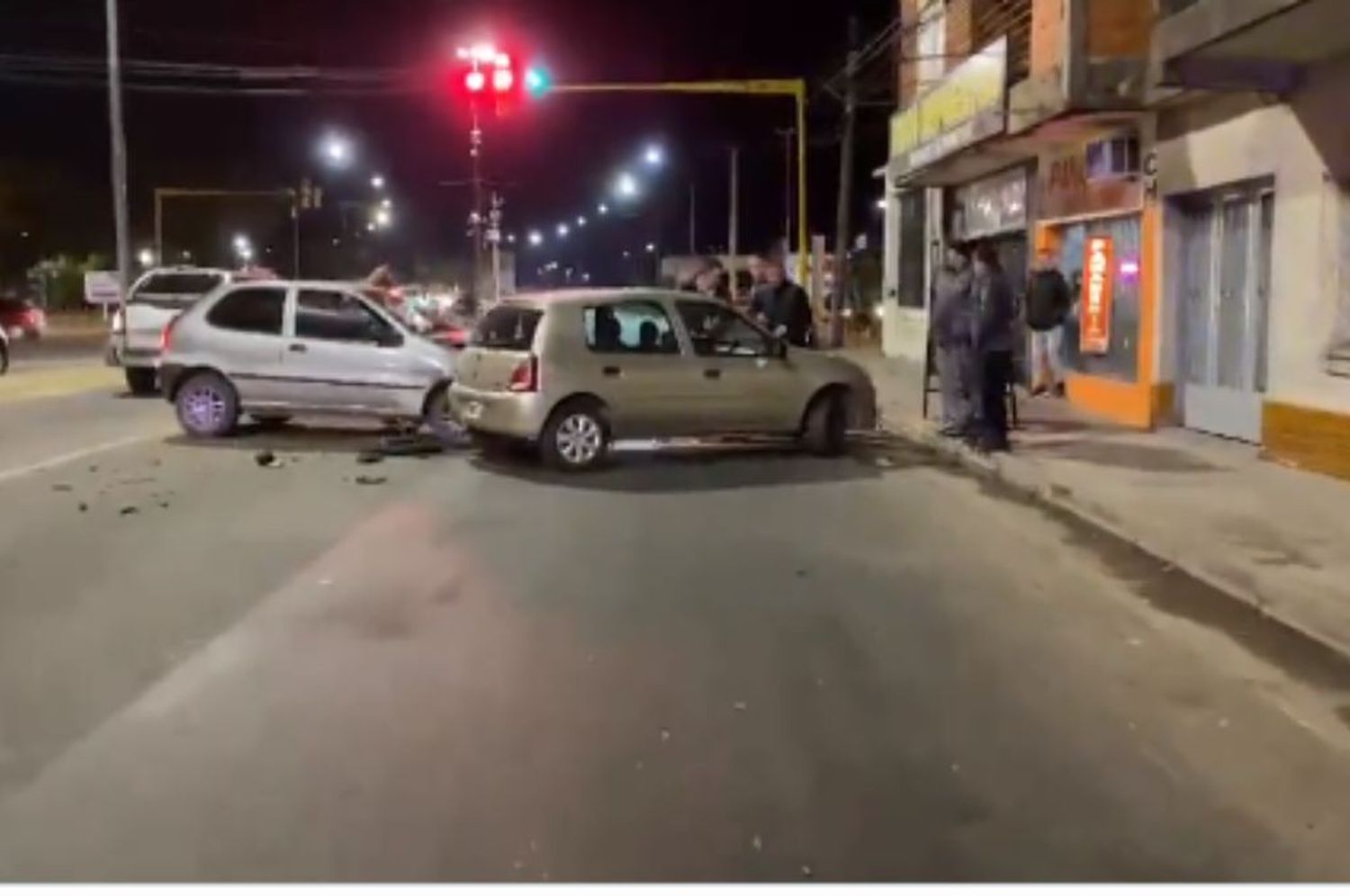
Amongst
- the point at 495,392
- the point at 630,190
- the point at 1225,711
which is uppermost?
the point at 630,190

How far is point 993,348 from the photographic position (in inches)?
644

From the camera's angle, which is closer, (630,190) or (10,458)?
(10,458)

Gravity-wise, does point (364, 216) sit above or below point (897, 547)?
above

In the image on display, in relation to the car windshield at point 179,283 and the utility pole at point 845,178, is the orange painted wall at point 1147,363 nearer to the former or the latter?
the utility pole at point 845,178

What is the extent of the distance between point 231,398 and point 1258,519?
35.2 feet

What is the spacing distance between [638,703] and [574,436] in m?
8.32

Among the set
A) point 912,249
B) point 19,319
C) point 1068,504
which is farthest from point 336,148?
point 1068,504

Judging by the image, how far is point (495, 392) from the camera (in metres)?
15.2

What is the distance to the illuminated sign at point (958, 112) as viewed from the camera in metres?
20.6

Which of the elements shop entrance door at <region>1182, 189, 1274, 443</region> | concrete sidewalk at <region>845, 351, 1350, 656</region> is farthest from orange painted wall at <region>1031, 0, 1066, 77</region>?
concrete sidewalk at <region>845, 351, 1350, 656</region>

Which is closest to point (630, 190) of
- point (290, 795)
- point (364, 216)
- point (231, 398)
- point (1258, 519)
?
point (364, 216)

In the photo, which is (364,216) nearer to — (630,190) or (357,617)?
(630,190)

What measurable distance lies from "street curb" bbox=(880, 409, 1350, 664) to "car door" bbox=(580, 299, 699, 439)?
2846 mm

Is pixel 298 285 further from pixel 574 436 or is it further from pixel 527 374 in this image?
pixel 574 436
